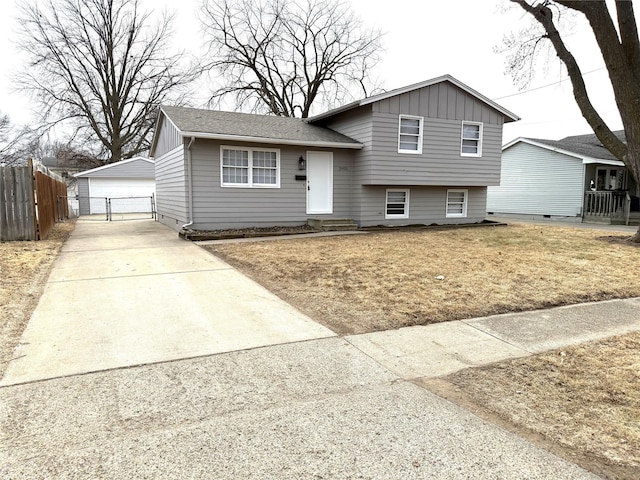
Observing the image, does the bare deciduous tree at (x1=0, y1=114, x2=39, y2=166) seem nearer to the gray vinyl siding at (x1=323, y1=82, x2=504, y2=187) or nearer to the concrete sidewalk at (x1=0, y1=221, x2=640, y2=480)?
the gray vinyl siding at (x1=323, y1=82, x2=504, y2=187)

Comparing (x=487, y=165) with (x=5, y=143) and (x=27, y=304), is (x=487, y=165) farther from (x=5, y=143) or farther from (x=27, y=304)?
(x=5, y=143)

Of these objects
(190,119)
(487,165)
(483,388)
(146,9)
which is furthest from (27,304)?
(146,9)

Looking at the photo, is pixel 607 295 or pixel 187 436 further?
pixel 607 295

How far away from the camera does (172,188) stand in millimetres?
14258

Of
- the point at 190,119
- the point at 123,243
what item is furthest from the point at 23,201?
the point at 190,119

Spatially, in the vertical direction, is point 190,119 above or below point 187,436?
above

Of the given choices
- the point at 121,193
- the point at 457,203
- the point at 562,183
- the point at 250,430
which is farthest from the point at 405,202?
the point at 121,193

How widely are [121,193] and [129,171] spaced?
134 centimetres

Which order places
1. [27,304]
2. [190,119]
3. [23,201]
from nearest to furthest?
[27,304] → [23,201] → [190,119]

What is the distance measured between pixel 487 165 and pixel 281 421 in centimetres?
1475

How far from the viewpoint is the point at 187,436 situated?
8.00 ft

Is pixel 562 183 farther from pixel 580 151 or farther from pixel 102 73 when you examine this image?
pixel 102 73

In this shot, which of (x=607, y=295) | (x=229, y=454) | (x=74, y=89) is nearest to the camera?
(x=229, y=454)

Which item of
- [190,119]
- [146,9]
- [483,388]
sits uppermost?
[146,9]
